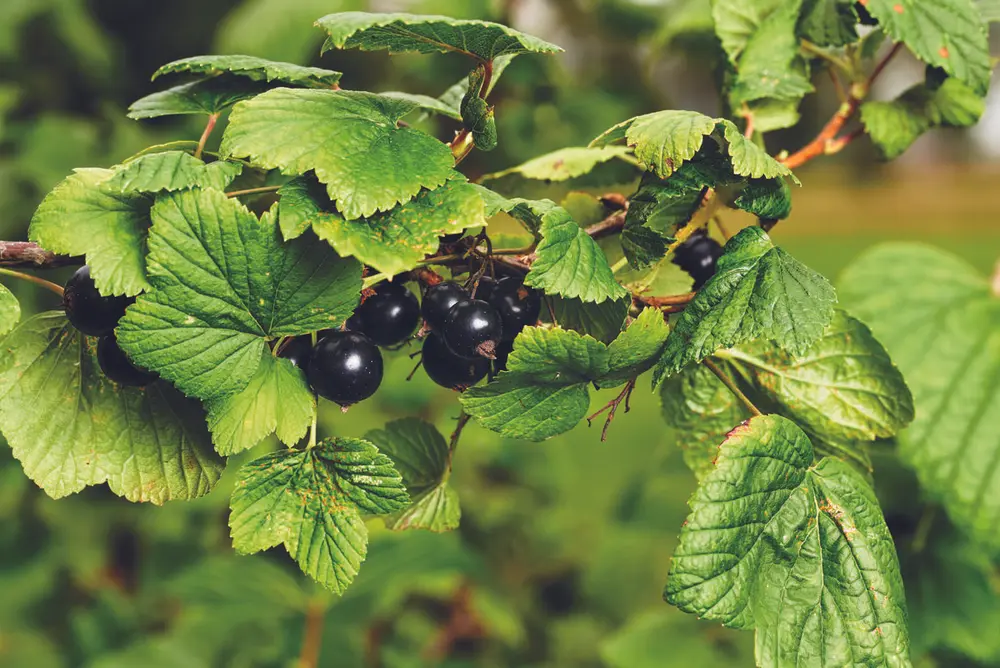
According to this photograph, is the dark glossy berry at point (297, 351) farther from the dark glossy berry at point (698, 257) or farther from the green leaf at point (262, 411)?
the dark glossy berry at point (698, 257)

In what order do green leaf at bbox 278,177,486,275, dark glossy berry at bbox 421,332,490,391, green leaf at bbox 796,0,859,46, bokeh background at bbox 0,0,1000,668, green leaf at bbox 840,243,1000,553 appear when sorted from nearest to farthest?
green leaf at bbox 278,177,486,275 → dark glossy berry at bbox 421,332,490,391 → green leaf at bbox 796,0,859,46 → green leaf at bbox 840,243,1000,553 → bokeh background at bbox 0,0,1000,668

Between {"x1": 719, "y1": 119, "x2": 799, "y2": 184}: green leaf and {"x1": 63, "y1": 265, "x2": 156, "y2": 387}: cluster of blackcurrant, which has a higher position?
{"x1": 719, "y1": 119, "x2": 799, "y2": 184}: green leaf

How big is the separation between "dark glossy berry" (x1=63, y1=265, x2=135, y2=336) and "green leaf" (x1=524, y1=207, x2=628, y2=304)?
238 millimetres

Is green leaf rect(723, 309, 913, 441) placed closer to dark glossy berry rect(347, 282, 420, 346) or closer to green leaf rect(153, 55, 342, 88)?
dark glossy berry rect(347, 282, 420, 346)

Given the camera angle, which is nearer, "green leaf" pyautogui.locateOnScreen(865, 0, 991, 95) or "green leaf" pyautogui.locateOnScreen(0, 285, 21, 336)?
"green leaf" pyautogui.locateOnScreen(0, 285, 21, 336)

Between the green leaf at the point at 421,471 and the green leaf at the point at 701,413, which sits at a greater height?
the green leaf at the point at 701,413

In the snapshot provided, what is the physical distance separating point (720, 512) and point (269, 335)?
272 mm

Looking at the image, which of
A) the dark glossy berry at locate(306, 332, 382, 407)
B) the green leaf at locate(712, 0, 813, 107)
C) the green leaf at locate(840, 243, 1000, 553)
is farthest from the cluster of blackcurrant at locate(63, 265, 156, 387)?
the green leaf at locate(840, 243, 1000, 553)

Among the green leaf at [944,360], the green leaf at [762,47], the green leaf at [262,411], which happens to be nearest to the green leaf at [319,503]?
the green leaf at [262,411]

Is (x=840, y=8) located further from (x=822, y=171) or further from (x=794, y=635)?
(x=822, y=171)

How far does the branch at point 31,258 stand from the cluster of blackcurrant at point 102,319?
0.6 inches

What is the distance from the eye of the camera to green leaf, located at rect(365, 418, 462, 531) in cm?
58

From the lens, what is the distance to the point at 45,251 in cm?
49

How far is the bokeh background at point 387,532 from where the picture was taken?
4.39 ft
